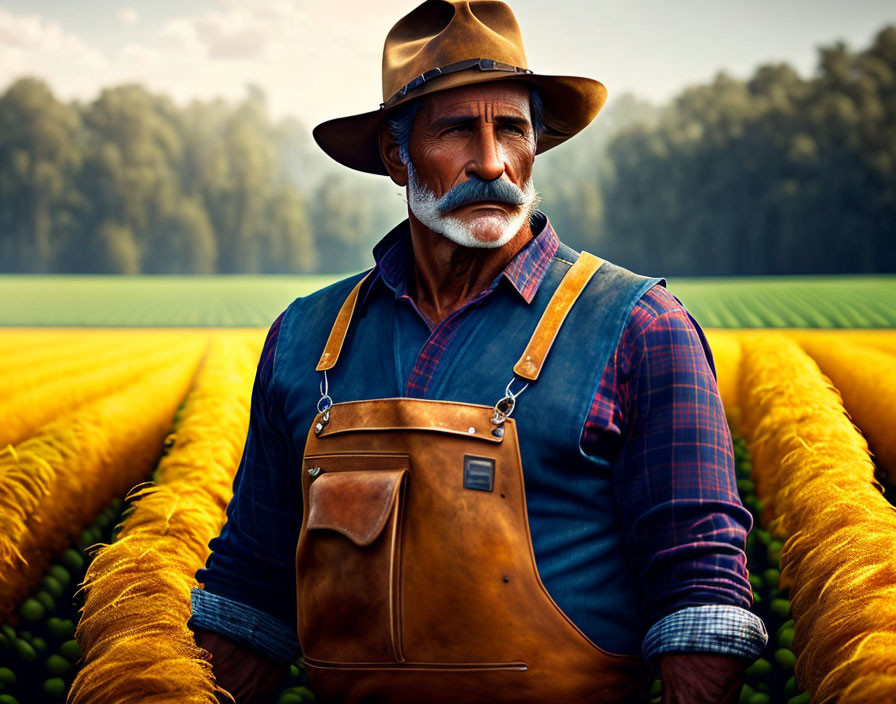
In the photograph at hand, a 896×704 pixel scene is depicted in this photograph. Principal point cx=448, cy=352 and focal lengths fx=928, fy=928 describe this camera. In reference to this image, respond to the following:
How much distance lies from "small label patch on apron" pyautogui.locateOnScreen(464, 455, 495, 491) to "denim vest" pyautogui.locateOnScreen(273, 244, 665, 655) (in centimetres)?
8

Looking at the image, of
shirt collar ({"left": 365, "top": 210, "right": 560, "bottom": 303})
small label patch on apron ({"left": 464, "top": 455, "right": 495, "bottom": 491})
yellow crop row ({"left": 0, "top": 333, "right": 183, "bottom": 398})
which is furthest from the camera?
yellow crop row ({"left": 0, "top": 333, "right": 183, "bottom": 398})

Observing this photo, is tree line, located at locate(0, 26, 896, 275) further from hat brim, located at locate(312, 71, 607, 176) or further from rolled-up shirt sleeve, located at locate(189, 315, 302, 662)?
rolled-up shirt sleeve, located at locate(189, 315, 302, 662)

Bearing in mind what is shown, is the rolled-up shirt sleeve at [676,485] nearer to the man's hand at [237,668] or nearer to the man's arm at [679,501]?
the man's arm at [679,501]

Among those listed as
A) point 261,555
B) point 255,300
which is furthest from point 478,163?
point 255,300

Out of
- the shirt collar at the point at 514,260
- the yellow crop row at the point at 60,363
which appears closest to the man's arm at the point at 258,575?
the shirt collar at the point at 514,260

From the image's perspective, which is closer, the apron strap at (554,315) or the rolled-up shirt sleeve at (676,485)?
the rolled-up shirt sleeve at (676,485)

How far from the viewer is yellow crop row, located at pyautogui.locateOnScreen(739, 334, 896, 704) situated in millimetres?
2154

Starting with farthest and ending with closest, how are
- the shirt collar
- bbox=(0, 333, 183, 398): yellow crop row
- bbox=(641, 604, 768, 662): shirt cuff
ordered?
1. bbox=(0, 333, 183, 398): yellow crop row
2. the shirt collar
3. bbox=(641, 604, 768, 662): shirt cuff

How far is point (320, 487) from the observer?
1.96m

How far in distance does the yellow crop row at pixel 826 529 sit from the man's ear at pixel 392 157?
1568mm

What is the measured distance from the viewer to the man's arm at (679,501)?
1753 mm

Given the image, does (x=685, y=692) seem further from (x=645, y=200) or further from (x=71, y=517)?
(x=645, y=200)

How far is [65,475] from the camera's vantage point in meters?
4.34

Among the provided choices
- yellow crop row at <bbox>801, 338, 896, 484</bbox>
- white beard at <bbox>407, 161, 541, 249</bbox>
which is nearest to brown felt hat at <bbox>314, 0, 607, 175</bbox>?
white beard at <bbox>407, 161, 541, 249</bbox>
